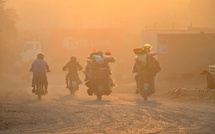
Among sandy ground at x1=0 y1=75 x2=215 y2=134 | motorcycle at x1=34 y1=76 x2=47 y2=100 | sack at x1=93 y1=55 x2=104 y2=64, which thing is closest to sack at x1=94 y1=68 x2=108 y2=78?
sack at x1=93 y1=55 x2=104 y2=64

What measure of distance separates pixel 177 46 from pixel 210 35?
250 cm

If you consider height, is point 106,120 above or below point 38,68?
below

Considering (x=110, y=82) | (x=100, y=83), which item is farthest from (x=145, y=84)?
(x=100, y=83)

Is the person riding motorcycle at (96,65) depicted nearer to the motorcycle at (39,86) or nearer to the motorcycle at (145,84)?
the motorcycle at (145,84)

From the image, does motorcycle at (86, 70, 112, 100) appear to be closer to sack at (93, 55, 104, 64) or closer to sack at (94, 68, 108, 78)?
sack at (94, 68, 108, 78)

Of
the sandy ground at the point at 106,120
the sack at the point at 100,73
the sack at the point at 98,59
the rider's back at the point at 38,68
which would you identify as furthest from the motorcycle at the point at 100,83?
the sandy ground at the point at 106,120

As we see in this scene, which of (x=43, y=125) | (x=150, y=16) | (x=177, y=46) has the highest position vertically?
(x=150, y=16)

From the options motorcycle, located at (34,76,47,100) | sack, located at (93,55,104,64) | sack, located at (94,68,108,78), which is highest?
sack, located at (93,55,104,64)

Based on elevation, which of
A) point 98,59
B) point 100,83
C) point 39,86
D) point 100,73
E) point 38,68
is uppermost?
point 98,59

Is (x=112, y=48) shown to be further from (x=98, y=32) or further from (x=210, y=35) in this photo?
(x=210, y=35)

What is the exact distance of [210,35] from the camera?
1223 inches

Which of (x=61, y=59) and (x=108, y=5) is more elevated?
(x=108, y=5)

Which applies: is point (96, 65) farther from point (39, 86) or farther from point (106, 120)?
point (106, 120)

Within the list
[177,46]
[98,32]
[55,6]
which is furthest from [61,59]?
[55,6]
